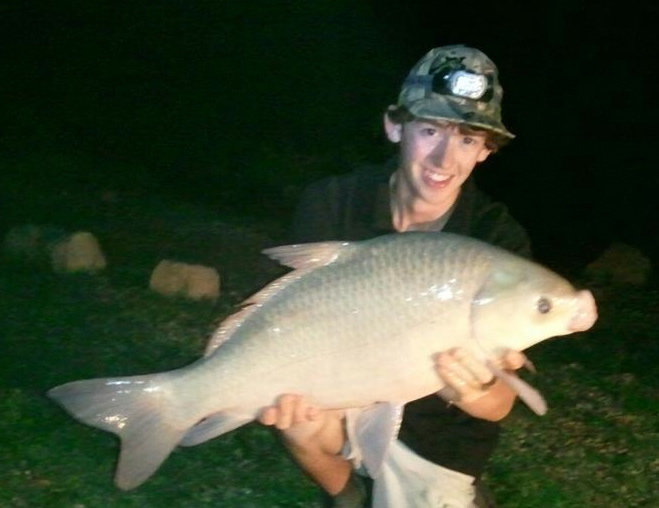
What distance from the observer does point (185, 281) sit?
5.65 m

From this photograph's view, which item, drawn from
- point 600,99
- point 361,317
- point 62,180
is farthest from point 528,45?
point 361,317

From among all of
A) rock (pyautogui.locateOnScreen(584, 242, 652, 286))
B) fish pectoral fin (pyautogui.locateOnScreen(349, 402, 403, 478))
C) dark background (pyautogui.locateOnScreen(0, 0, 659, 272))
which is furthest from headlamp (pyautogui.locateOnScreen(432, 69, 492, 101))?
dark background (pyautogui.locateOnScreen(0, 0, 659, 272))

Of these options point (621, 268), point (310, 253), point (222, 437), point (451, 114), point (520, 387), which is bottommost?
point (621, 268)

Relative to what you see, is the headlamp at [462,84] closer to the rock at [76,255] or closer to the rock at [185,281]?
the rock at [185,281]

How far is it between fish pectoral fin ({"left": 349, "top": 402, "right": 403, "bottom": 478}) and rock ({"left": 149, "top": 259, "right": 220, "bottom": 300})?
3056 millimetres

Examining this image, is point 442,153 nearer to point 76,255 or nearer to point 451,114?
point 451,114

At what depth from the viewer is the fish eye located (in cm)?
228

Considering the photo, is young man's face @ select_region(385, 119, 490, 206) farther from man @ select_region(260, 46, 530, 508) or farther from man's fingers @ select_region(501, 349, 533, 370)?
man's fingers @ select_region(501, 349, 533, 370)

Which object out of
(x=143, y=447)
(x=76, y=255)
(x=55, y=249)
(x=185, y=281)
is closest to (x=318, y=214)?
(x=143, y=447)

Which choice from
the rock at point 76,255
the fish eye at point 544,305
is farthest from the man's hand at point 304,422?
the rock at point 76,255

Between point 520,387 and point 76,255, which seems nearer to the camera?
point 520,387

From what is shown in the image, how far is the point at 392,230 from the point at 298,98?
9.47 meters

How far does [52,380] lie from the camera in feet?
14.3

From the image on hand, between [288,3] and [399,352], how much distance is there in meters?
11.8
